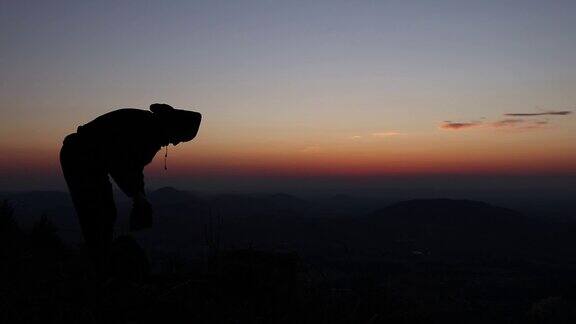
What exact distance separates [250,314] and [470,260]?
668ft

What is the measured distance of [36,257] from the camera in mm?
6992

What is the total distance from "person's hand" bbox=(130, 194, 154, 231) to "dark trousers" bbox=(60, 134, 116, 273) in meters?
0.37

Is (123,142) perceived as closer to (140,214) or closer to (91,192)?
(91,192)

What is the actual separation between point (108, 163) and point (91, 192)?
37cm

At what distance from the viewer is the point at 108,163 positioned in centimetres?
519

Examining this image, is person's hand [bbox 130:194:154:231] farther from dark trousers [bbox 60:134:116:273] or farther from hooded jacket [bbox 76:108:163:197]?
dark trousers [bbox 60:134:116:273]

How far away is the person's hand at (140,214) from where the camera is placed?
16.8ft

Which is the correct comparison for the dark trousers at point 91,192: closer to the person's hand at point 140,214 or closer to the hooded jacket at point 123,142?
the hooded jacket at point 123,142

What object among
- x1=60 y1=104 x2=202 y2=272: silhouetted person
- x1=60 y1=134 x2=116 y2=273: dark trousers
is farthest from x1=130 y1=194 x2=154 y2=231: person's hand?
x1=60 y1=134 x2=116 y2=273: dark trousers

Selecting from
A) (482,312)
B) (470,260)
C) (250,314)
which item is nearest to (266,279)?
(250,314)

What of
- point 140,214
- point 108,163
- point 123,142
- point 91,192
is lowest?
point 140,214

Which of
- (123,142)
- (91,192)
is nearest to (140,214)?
(91,192)

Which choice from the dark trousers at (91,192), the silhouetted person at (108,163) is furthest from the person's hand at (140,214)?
the dark trousers at (91,192)

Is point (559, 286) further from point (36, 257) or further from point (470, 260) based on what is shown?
point (36, 257)
